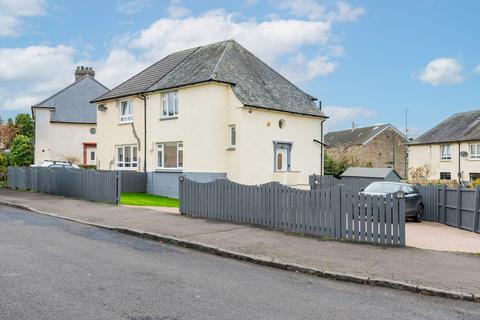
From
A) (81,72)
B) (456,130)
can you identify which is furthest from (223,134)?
(456,130)

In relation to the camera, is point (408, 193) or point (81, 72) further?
point (81, 72)

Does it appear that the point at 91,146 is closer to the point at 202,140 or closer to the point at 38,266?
the point at 202,140

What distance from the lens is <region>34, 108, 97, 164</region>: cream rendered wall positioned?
4062 cm

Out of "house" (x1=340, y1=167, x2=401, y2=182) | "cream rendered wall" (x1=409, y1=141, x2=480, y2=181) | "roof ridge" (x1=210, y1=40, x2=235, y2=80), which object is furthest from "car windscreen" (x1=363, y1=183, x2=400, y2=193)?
"cream rendered wall" (x1=409, y1=141, x2=480, y2=181)

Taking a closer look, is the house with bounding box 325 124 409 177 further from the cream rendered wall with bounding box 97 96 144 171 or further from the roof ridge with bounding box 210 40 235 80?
the cream rendered wall with bounding box 97 96 144 171

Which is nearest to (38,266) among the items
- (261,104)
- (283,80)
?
(261,104)

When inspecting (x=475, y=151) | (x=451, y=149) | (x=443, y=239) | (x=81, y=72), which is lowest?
(x=443, y=239)

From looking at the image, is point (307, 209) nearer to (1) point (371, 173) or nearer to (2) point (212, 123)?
(2) point (212, 123)

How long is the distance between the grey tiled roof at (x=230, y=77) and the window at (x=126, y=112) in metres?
0.63

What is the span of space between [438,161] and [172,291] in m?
44.9

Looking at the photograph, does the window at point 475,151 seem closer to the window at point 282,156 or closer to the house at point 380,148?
the house at point 380,148

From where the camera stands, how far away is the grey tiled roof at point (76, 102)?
4150 centimetres

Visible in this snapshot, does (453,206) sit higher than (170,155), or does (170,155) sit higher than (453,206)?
(170,155)

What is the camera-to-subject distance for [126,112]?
91.5 ft
